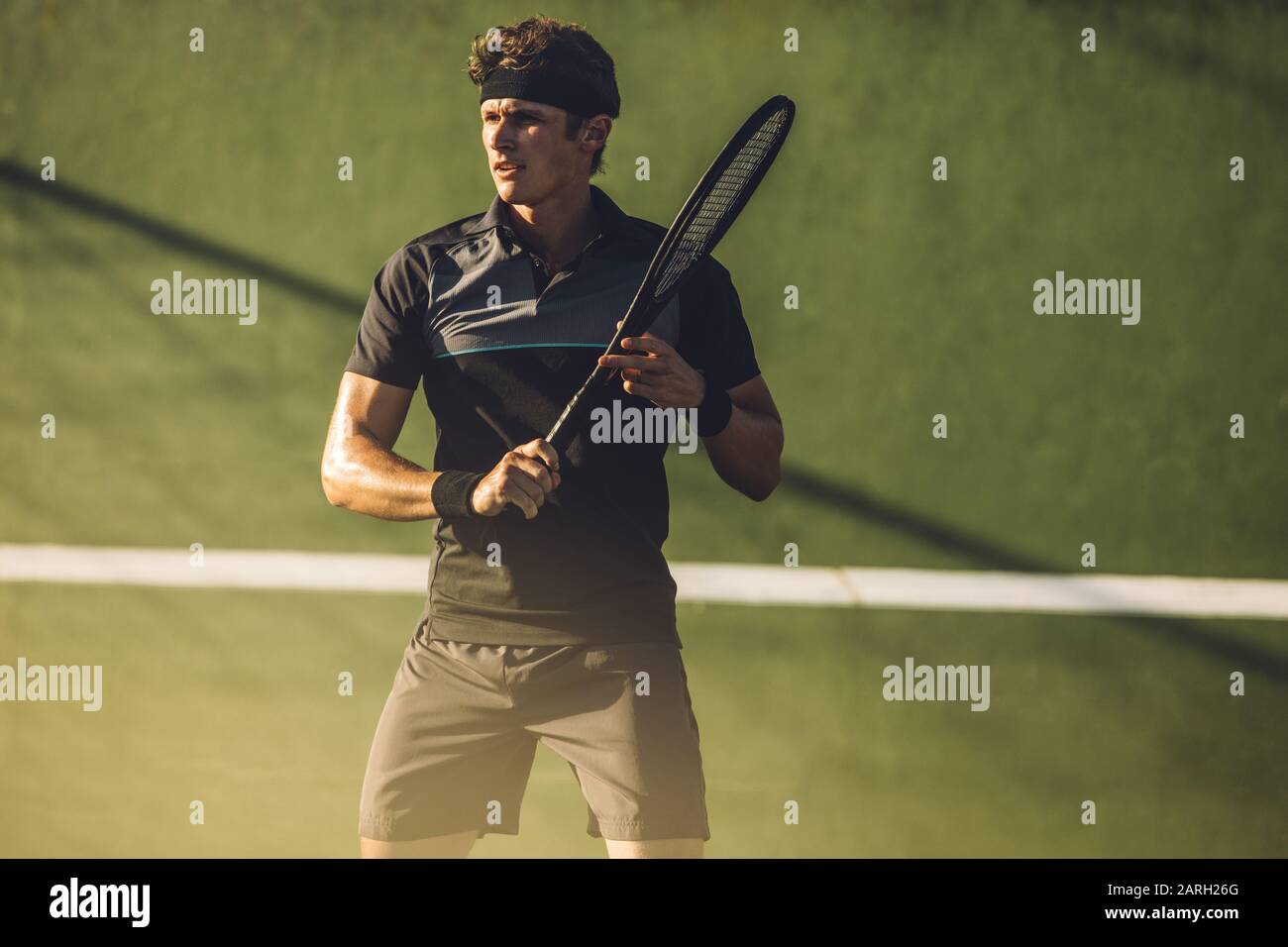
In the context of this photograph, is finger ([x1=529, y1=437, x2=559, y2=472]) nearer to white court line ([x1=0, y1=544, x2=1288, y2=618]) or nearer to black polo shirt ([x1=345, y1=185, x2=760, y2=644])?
black polo shirt ([x1=345, y1=185, x2=760, y2=644])

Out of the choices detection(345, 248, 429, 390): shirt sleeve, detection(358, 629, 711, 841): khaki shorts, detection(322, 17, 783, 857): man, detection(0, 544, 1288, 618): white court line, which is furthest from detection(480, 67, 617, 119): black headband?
detection(0, 544, 1288, 618): white court line

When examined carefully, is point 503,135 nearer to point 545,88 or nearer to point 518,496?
point 545,88

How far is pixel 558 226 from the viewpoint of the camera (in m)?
2.40

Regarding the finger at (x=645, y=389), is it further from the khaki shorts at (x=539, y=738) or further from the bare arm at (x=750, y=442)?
the khaki shorts at (x=539, y=738)

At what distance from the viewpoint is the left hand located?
2.17m

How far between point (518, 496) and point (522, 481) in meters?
0.03

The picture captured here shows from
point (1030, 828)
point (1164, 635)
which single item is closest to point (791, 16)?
point (1164, 635)

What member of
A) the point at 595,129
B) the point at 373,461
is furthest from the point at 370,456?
the point at 595,129

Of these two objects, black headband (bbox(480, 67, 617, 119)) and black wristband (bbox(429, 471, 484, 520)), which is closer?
black wristband (bbox(429, 471, 484, 520))

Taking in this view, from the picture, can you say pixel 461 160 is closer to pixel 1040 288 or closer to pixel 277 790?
pixel 1040 288

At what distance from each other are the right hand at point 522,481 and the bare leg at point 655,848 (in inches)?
24.6

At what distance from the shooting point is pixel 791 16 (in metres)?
3.29

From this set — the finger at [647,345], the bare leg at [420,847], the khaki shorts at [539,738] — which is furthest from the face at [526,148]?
the bare leg at [420,847]

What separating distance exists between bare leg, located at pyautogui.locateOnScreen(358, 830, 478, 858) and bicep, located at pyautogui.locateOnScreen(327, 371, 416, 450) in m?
0.75
